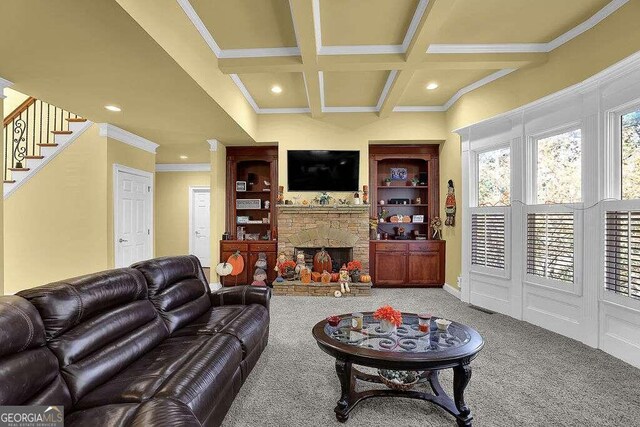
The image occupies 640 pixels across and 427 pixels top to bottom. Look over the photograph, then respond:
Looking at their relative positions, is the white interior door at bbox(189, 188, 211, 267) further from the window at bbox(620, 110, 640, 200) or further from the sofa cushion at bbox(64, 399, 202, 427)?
the window at bbox(620, 110, 640, 200)

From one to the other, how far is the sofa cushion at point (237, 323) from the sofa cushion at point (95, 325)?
317 mm

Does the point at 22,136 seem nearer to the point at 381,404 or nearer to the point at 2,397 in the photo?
the point at 2,397

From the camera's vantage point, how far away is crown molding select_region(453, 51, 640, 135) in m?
2.77

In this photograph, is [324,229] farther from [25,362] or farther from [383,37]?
[25,362]

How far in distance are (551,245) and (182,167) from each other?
7754mm

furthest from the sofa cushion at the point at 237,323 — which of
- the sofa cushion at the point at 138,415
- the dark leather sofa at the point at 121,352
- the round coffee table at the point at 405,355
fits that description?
the sofa cushion at the point at 138,415

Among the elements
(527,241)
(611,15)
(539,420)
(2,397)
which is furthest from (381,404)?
(611,15)

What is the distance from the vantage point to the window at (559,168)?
11.5ft

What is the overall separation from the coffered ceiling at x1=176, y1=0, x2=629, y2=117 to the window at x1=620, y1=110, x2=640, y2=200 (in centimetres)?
100

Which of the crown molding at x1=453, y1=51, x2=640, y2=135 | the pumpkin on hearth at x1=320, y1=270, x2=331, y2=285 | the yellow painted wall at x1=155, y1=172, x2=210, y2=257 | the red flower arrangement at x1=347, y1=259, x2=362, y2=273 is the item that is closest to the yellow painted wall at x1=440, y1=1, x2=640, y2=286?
the crown molding at x1=453, y1=51, x2=640, y2=135

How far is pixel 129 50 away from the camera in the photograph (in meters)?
2.58

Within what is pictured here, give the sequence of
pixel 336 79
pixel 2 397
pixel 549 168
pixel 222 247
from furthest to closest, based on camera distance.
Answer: pixel 222 247 < pixel 336 79 < pixel 549 168 < pixel 2 397

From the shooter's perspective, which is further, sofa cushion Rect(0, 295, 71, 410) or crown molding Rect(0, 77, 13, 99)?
crown molding Rect(0, 77, 13, 99)

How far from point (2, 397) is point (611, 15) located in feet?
15.9
